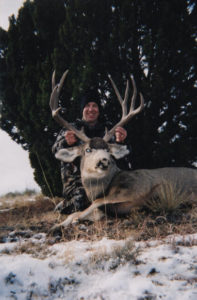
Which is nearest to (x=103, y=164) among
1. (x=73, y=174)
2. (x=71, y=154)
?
(x=71, y=154)

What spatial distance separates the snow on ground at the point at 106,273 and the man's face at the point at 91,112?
3.08 metres

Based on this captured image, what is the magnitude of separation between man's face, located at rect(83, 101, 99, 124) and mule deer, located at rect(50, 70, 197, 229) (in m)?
0.95

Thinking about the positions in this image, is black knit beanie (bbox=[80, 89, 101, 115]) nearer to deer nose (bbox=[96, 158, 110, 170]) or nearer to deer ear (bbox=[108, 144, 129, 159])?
deer ear (bbox=[108, 144, 129, 159])

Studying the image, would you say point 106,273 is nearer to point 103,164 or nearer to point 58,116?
point 103,164

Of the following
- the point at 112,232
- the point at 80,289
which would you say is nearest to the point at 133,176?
the point at 112,232

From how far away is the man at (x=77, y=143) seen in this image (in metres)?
4.48

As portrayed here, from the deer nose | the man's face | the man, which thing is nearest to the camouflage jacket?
the man

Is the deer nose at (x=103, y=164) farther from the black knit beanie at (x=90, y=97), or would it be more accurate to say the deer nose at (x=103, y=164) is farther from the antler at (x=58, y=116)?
the black knit beanie at (x=90, y=97)

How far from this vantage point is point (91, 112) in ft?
17.2

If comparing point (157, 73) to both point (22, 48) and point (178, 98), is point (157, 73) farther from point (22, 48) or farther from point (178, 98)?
point (22, 48)

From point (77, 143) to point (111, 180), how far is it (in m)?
1.06

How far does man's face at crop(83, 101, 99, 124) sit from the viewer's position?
522cm

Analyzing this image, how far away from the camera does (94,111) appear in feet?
17.2

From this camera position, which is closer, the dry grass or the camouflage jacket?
the dry grass
